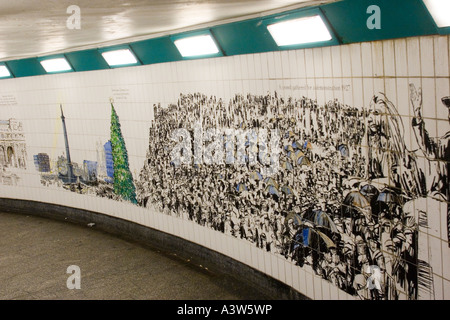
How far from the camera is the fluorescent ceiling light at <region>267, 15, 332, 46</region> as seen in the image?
142 inches

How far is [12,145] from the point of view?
9141 millimetres

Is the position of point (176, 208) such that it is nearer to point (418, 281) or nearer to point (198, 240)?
point (198, 240)

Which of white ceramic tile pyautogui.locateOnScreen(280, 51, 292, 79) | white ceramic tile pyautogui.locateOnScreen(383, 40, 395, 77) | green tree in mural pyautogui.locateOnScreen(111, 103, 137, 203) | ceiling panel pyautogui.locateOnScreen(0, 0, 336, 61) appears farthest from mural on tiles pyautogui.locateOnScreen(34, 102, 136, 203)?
white ceramic tile pyautogui.locateOnScreen(383, 40, 395, 77)

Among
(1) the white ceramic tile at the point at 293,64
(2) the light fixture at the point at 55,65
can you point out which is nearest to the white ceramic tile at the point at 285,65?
(1) the white ceramic tile at the point at 293,64

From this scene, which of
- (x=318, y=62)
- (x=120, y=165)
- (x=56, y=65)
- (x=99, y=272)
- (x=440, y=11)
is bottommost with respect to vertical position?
(x=99, y=272)

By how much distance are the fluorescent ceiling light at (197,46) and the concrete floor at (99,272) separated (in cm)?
236

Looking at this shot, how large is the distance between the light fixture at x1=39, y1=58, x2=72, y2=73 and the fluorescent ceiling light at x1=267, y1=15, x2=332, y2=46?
4359 mm

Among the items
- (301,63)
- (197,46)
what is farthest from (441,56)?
(197,46)

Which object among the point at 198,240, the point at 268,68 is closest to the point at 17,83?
the point at 198,240

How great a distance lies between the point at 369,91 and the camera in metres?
3.32

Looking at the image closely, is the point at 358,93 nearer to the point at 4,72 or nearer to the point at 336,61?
the point at 336,61

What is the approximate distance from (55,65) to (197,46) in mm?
3436
